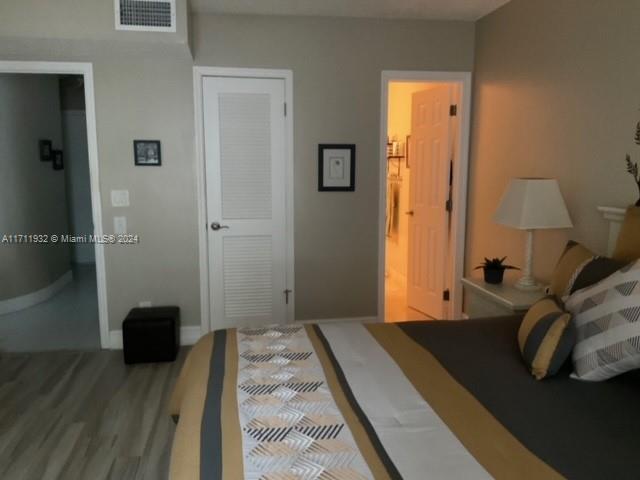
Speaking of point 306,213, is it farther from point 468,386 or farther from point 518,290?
point 468,386

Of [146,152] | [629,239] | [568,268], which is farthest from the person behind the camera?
[146,152]

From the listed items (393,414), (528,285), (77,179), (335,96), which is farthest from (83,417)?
(77,179)

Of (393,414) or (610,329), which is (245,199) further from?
(610,329)

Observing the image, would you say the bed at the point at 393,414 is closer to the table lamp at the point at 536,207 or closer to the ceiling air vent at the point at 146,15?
the table lamp at the point at 536,207

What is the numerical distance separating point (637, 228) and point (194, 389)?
198 cm

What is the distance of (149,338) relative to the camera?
3.62 m

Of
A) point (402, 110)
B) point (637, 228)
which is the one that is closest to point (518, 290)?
point (637, 228)

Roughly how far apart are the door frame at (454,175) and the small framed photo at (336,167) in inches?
10.0

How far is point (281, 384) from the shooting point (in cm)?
172

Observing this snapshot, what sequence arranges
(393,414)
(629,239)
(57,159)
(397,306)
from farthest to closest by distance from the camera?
(57,159) < (397,306) < (629,239) < (393,414)

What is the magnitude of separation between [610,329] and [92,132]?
139 inches

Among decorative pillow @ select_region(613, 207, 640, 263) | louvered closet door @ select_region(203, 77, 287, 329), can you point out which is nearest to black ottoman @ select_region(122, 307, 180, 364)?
louvered closet door @ select_region(203, 77, 287, 329)

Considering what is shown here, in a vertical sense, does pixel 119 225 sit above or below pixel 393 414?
above

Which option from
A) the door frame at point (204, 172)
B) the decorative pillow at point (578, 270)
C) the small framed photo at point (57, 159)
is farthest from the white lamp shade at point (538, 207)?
the small framed photo at point (57, 159)
